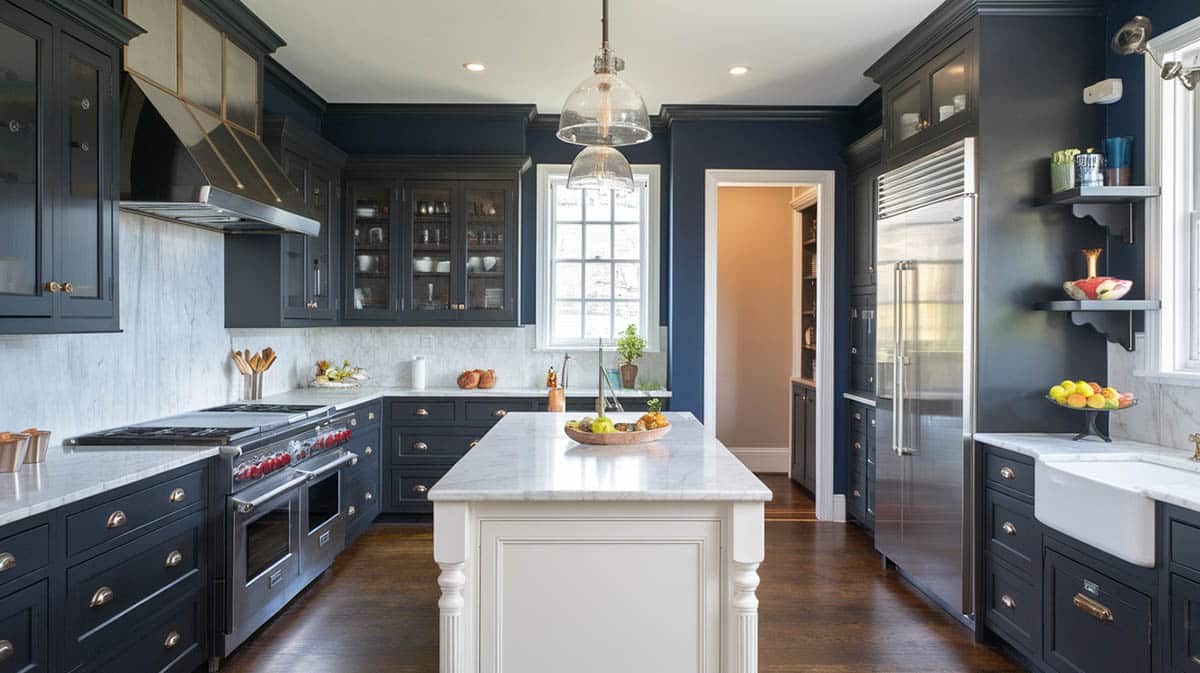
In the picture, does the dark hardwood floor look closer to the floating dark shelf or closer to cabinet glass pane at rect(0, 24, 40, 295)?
the floating dark shelf

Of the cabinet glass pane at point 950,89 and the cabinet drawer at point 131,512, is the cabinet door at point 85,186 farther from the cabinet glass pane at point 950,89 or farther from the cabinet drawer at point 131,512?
the cabinet glass pane at point 950,89

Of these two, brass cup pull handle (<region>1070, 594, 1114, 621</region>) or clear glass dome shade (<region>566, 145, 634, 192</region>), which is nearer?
brass cup pull handle (<region>1070, 594, 1114, 621</region>)

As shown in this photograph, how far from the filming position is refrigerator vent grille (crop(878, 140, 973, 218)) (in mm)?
3516

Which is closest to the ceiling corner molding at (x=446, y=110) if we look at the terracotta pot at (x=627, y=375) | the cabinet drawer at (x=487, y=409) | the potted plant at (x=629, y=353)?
the potted plant at (x=629, y=353)

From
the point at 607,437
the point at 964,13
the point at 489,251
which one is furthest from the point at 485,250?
the point at 964,13

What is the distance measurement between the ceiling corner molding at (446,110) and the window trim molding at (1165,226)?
381 centimetres

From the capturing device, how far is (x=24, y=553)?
6.59 feet

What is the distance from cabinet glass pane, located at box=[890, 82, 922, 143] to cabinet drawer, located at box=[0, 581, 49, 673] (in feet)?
14.3

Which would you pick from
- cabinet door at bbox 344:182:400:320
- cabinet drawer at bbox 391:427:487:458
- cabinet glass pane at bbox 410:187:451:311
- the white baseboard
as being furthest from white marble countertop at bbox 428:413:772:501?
the white baseboard

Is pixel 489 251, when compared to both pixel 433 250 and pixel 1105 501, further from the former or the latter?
pixel 1105 501

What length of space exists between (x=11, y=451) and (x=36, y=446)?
159 millimetres

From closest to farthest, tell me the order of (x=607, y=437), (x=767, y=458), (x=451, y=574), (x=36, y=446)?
(x=451, y=574) → (x=36, y=446) → (x=607, y=437) → (x=767, y=458)

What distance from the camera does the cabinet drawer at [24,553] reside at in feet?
6.34

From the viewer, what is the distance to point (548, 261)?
5.87 meters
